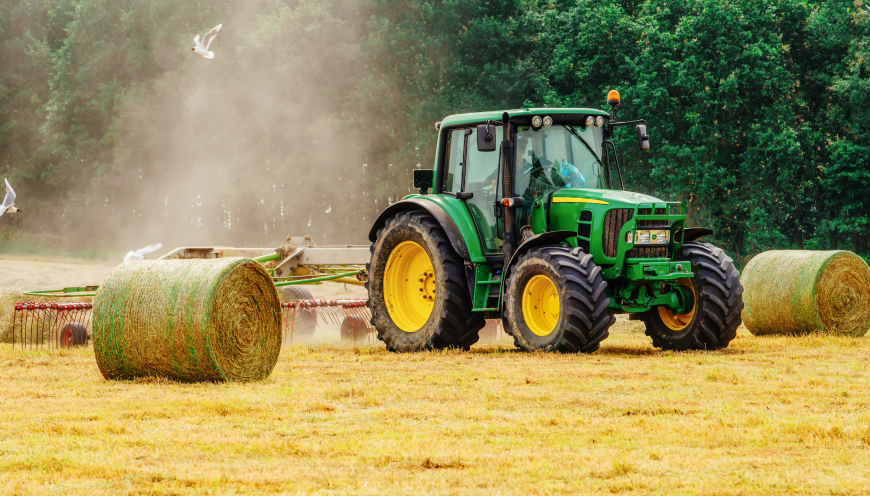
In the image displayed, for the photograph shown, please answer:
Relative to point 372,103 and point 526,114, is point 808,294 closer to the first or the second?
point 526,114

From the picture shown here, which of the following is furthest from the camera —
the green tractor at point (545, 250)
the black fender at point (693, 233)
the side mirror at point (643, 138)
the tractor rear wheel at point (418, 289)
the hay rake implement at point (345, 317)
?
the hay rake implement at point (345, 317)

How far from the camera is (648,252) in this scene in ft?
33.8

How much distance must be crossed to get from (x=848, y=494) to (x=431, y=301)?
7.71 meters

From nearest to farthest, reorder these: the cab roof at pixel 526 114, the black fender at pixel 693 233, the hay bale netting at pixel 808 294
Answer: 1. the cab roof at pixel 526 114
2. the black fender at pixel 693 233
3. the hay bale netting at pixel 808 294

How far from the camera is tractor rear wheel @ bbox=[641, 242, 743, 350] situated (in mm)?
10188

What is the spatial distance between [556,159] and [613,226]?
3.76 ft

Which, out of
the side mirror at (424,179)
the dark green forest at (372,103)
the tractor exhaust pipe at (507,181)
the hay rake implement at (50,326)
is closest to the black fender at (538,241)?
the tractor exhaust pipe at (507,181)

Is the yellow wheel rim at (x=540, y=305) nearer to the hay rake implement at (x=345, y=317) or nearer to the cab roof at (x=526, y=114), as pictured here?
the cab roof at (x=526, y=114)

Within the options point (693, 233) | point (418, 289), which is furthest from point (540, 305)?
point (693, 233)

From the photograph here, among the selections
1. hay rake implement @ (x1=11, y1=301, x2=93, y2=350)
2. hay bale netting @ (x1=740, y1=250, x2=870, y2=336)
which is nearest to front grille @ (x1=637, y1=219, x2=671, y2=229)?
hay bale netting @ (x1=740, y1=250, x2=870, y2=336)

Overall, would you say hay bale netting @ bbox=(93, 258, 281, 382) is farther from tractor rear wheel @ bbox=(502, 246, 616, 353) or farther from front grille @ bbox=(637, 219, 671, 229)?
front grille @ bbox=(637, 219, 671, 229)

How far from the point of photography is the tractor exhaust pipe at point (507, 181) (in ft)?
34.3

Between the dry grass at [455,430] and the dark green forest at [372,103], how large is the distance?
1773 centimetres

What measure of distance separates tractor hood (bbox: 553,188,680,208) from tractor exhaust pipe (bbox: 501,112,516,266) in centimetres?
50
